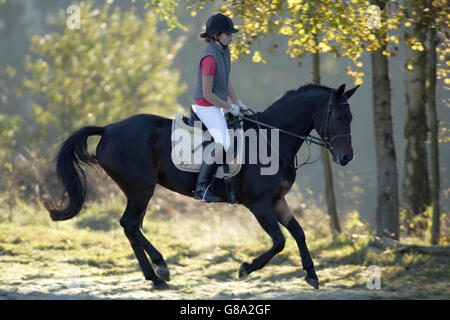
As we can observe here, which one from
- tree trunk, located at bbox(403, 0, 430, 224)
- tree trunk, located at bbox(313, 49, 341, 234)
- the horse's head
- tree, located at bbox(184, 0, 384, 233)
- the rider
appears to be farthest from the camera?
tree trunk, located at bbox(403, 0, 430, 224)

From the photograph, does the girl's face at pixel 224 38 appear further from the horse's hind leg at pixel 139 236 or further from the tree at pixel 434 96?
the tree at pixel 434 96

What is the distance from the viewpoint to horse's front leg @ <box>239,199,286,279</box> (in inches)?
264

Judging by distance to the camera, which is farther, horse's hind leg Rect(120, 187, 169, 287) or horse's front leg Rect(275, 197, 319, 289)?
horse's hind leg Rect(120, 187, 169, 287)

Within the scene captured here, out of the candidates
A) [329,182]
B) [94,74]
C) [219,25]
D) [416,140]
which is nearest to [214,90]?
[219,25]

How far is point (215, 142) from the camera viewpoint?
6887 millimetres

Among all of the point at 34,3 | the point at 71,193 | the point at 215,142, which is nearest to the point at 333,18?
the point at 215,142

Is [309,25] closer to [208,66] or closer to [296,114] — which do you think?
[296,114]

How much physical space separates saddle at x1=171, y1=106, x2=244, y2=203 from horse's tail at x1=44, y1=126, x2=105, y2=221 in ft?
3.57

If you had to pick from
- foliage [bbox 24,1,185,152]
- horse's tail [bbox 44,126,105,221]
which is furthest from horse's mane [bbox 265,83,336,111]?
foliage [bbox 24,1,185,152]

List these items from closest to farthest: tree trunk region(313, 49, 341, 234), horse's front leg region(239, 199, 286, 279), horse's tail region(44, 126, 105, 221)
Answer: horse's front leg region(239, 199, 286, 279), horse's tail region(44, 126, 105, 221), tree trunk region(313, 49, 341, 234)

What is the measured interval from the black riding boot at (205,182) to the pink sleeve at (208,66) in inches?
43.8

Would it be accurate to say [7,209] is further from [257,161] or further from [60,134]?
[257,161]

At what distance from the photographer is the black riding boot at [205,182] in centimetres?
693

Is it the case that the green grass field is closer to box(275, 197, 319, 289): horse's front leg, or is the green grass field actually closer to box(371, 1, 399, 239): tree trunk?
box(275, 197, 319, 289): horse's front leg
